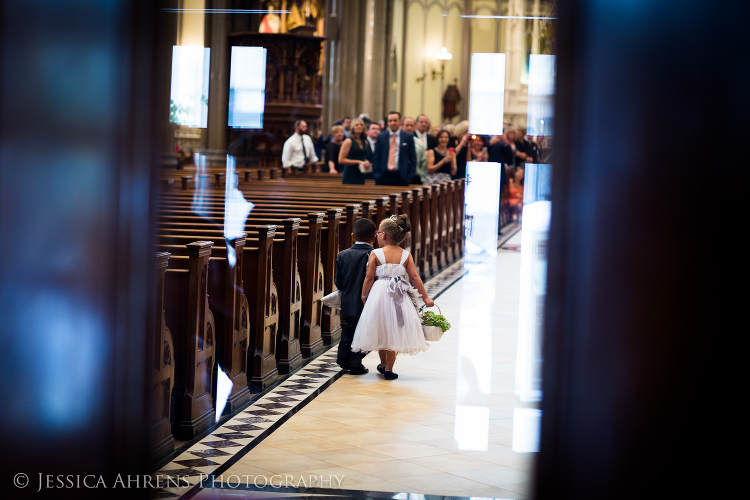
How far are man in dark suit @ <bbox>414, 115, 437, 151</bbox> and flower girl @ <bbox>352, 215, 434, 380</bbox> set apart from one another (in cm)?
592

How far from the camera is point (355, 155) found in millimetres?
11141

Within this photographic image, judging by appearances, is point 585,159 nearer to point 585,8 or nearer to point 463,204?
point 585,8

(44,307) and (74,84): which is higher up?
(74,84)

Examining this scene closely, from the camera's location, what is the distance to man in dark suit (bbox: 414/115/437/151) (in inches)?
469

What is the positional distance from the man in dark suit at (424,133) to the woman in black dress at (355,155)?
31.0 inches

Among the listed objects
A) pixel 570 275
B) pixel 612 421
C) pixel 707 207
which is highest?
pixel 707 207

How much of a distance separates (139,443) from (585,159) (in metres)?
1.75

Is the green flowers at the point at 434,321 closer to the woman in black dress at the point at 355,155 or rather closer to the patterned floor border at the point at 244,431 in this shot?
the patterned floor border at the point at 244,431

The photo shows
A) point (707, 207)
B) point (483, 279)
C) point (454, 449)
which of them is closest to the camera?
point (707, 207)

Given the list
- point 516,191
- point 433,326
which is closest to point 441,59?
point 516,191

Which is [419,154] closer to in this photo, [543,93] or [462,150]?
[462,150]

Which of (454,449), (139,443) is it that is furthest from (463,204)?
(139,443)

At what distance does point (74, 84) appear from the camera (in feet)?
9.31

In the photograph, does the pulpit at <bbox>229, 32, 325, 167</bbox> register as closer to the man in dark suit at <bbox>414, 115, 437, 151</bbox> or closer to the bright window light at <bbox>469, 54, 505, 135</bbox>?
the bright window light at <bbox>469, 54, 505, 135</bbox>
